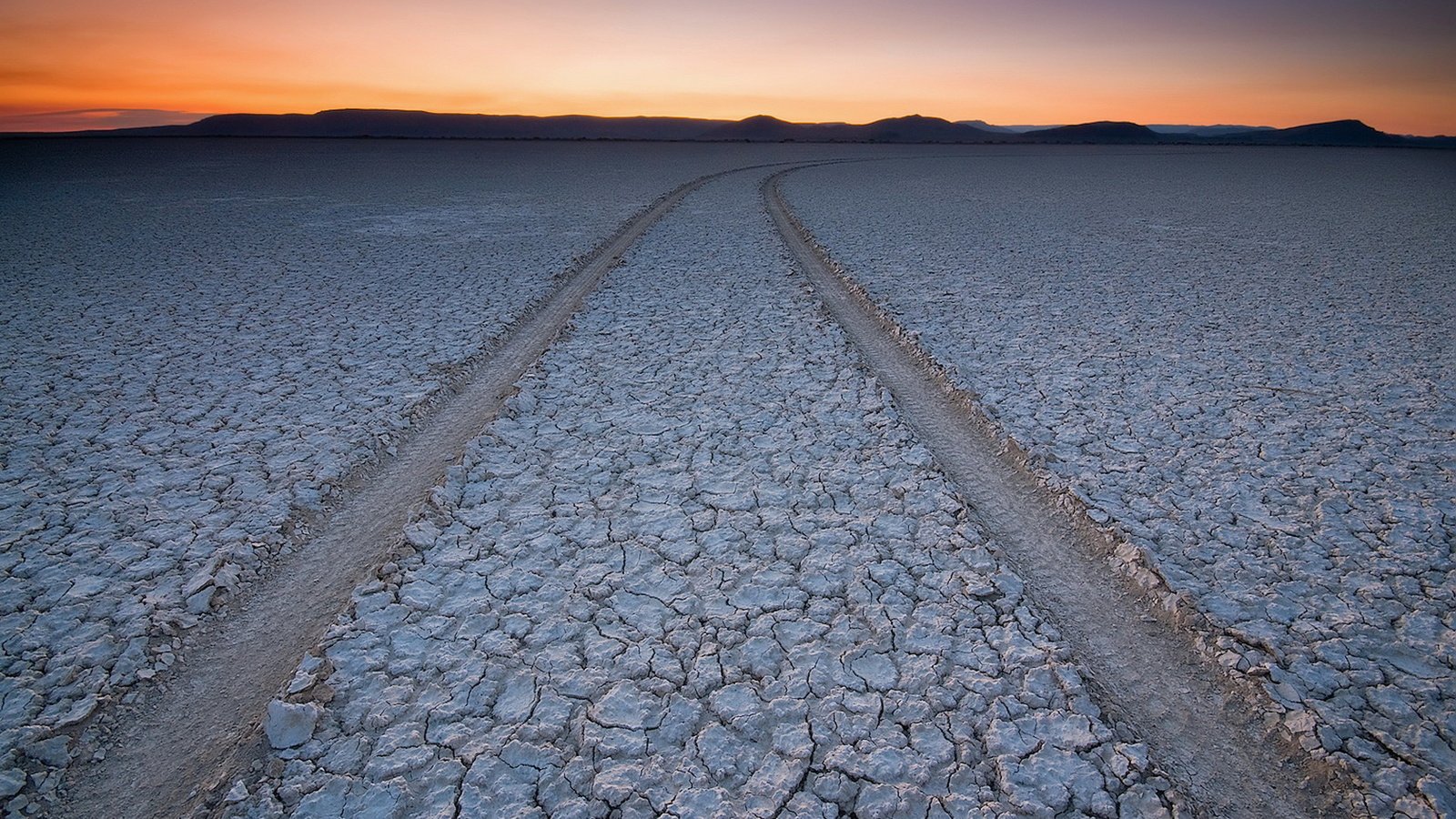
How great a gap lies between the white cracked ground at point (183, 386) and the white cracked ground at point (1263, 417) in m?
3.50

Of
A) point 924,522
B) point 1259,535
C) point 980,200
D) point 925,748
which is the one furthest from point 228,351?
point 980,200

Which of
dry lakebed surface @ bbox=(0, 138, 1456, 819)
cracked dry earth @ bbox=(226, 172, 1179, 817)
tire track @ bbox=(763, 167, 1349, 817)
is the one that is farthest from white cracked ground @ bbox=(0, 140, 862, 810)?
tire track @ bbox=(763, 167, 1349, 817)

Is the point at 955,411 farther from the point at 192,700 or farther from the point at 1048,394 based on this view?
the point at 192,700

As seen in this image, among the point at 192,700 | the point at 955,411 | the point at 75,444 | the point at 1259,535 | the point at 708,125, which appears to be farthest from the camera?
the point at 708,125

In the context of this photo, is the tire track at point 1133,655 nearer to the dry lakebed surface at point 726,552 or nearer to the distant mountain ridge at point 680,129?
the dry lakebed surface at point 726,552

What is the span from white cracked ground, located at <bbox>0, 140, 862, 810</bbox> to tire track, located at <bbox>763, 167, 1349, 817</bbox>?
2.97 metres

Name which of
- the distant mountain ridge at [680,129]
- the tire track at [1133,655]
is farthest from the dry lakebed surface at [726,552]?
the distant mountain ridge at [680,129]

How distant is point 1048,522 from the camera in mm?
2975

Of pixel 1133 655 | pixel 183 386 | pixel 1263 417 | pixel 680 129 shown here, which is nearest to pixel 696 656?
pixel 1133 655

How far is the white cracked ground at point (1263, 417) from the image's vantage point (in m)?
2.16

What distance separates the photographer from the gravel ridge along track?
1.86m

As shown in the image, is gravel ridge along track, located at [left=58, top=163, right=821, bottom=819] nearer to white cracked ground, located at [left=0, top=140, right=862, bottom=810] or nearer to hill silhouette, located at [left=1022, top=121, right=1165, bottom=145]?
white cracked ground, located at [left=0, top=140, right=862, bottom=810]

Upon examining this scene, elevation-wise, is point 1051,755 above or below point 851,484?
below

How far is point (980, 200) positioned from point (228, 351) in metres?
13.5
